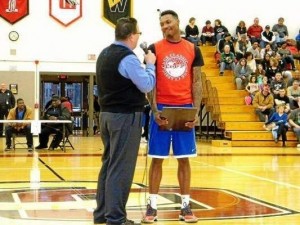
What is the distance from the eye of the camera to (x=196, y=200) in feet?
22.5

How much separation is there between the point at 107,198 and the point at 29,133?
35.8 feet

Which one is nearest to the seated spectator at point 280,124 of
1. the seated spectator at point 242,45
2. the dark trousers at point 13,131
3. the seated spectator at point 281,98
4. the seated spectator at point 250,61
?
the seated spectator at point 281,98

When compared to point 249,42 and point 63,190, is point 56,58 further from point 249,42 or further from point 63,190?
point 63,190

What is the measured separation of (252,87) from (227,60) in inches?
87.0

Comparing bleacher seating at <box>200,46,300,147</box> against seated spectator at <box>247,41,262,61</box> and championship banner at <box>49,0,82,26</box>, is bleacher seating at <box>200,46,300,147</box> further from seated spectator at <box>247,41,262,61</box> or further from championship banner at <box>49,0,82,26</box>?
championship banner at <box>49,0,82,26</box>

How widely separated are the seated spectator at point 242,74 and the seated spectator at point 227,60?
2.02 ft

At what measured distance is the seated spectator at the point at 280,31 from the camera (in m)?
24.5

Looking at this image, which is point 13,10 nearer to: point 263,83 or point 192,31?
point 192,31

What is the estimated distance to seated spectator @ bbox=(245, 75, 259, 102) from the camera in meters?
20.0

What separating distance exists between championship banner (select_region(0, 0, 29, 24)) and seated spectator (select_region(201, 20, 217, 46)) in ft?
22.0

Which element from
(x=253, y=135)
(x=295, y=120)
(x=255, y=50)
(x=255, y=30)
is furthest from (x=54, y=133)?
(x=255, y=30)

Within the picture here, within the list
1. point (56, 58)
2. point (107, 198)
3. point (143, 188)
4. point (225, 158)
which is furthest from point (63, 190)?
point (56, 58)

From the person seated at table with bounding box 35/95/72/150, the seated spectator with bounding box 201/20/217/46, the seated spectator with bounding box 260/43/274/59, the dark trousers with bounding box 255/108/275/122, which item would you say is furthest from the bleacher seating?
the person seated at table with bounding box 35/95/72/150

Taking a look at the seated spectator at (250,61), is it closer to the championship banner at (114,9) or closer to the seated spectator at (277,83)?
the seated spectator at (277,83)
